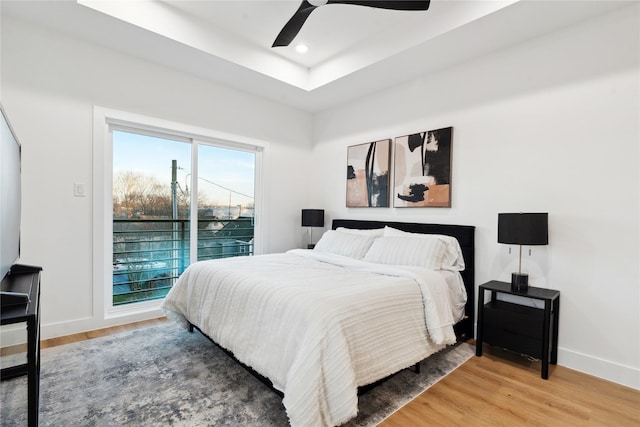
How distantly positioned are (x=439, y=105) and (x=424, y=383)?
8.65 ft

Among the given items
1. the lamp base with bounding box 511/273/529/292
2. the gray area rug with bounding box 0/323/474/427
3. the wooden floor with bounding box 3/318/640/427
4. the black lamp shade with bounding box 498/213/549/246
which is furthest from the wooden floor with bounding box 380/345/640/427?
the black lamp shade with bounding box 498/213/549/246

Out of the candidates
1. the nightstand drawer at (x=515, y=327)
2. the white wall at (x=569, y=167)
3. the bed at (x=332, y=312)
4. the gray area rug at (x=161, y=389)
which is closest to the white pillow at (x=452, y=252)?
the bed at (x=332, y=312)

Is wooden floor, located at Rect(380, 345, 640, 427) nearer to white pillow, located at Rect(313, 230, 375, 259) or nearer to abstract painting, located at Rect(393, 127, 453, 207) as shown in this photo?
white pillow, located at Rect(313, 230, 375, 259)

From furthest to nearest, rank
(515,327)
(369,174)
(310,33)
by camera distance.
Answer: (369,174) → (310,33) → (515,327)

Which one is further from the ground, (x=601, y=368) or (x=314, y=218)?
(x=314, y=218)

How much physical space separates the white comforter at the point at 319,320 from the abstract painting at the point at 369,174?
135 centimetres

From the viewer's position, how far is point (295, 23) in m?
2.37

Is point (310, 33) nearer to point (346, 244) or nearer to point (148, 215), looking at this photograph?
point (346, 244)

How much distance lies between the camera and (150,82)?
3.24 metres

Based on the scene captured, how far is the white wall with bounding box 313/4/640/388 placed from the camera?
2.21 m

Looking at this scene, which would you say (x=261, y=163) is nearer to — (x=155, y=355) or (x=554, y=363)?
(x=155, y=355)

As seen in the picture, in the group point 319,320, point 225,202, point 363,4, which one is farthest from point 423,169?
point 225,202

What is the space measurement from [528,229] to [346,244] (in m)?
1.68

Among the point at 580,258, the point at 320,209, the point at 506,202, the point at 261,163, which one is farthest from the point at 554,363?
the point at 261,163
